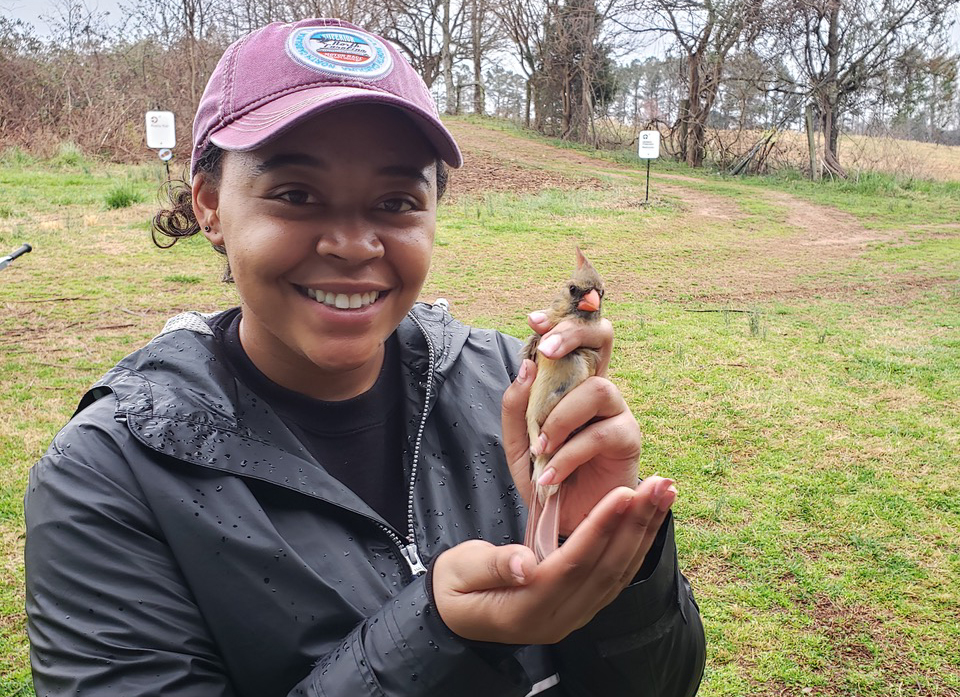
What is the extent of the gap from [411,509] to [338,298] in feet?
1.81

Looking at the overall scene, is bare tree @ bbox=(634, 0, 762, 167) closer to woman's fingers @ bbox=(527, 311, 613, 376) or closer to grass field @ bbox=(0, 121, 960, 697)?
grass field @ bbox=(0, 121, 960, 697)

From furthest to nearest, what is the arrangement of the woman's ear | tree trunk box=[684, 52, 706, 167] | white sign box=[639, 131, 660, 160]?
tree trunk box=[684, 52, 706, 167] < white sign box=[639, 131, 660, 160] < the woman's ear

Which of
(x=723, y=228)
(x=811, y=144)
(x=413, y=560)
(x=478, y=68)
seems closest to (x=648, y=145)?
(x=723, y=228)

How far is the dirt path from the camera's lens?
11.5 m

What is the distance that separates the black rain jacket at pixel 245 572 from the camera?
1496 millimetres

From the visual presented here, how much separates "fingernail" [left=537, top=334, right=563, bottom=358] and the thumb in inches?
17.4

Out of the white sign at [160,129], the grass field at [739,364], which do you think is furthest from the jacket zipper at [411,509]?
the white sign at [160,129]

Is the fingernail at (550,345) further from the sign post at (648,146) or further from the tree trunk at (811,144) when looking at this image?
the tree trunk at (811,144)

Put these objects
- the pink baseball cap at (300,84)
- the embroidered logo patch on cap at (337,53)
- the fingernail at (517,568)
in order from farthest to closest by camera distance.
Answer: the embroidered logo patch on cap at (337,53) < the pink baseball cap at (300,84) < the fingernail at (517,568)

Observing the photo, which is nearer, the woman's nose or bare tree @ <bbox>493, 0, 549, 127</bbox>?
the woman's nose

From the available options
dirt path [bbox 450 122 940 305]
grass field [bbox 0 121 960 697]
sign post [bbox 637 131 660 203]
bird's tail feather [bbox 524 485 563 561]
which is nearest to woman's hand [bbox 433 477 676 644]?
bird's tail feather [bbox 524 485 563 561]

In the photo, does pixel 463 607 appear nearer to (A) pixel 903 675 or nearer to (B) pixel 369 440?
(B) pixel 369 440

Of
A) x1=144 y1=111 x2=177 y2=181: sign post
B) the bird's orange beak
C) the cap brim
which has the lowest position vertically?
the bird's orange beak

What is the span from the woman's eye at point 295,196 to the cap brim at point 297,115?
0.12 meters
